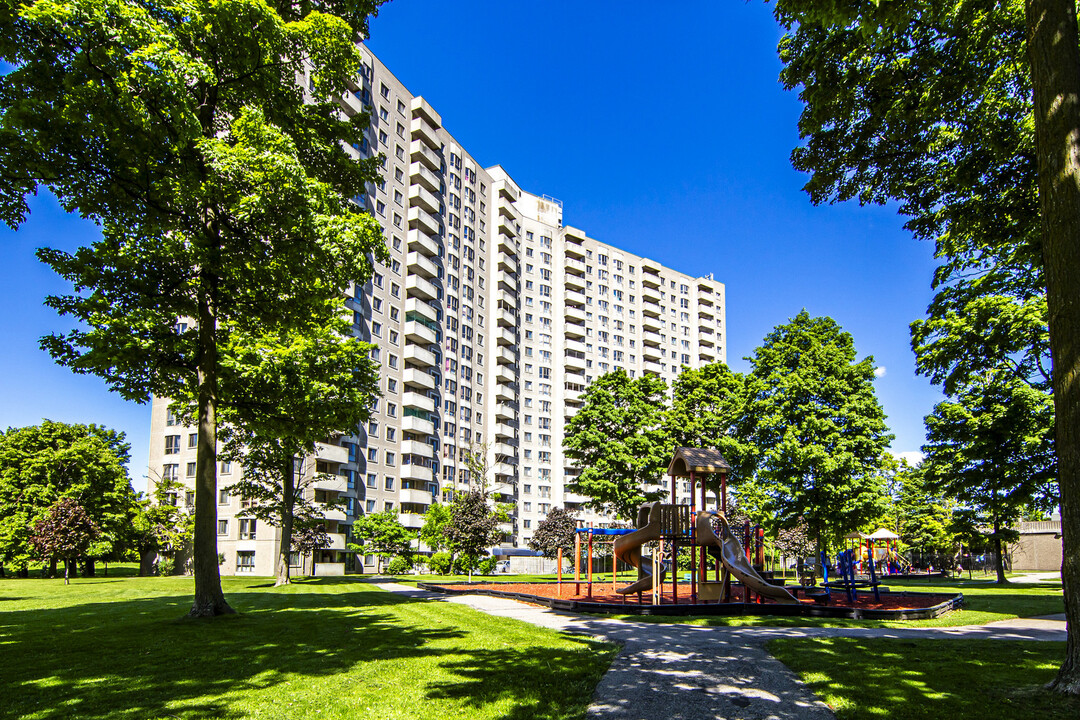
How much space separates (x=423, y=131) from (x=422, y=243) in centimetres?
1335

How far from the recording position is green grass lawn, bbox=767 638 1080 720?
6.98 m

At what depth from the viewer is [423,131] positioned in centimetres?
7238

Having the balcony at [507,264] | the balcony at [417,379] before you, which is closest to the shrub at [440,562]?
the balcony at [417,379]

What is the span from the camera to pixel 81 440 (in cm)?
5634

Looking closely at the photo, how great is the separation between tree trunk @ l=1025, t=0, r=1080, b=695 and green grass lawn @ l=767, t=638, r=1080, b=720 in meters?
0.76

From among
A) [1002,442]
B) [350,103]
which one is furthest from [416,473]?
[1002,442]

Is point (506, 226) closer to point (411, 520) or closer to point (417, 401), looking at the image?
point (417, 401)

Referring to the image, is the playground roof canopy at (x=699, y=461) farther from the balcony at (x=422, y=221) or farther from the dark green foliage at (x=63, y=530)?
the balcony at (x=422, y=221)

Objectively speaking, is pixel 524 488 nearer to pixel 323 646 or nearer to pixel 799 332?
pixel 799 332

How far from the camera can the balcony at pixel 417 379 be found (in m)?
66.2

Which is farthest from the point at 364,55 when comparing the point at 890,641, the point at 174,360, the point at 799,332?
the point at 890,641

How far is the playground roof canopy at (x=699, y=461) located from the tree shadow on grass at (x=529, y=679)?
39.6ft

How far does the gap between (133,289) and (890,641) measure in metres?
17.5

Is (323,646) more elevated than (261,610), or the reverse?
(323,646)
